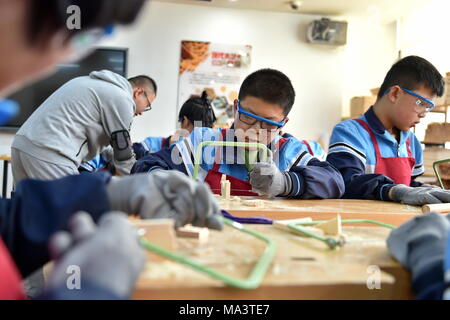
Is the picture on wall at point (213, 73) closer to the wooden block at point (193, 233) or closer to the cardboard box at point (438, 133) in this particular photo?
the cardboard box at point (438, 133)

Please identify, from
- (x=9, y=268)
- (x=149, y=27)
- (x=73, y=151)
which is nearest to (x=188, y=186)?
(x=9, y=268)

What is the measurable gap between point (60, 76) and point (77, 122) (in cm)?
387

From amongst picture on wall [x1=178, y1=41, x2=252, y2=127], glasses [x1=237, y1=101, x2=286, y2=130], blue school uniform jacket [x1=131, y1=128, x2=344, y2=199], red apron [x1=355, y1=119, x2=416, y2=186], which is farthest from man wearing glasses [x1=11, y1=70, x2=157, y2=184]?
picture on wall [x1=178, y1=41, x2=252, y2=127]

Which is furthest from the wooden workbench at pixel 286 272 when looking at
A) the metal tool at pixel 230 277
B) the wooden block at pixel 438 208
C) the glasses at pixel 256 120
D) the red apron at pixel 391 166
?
the red apron at pixel 391 166

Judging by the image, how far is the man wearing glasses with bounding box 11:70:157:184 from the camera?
2.41 meters

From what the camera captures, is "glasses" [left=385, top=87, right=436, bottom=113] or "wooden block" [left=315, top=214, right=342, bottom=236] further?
"glasses" [left=385, top=87, right=436, bottom=113]

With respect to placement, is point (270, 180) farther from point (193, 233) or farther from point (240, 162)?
point (193, 233)

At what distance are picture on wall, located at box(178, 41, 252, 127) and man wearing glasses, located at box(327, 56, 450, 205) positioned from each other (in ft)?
13.3

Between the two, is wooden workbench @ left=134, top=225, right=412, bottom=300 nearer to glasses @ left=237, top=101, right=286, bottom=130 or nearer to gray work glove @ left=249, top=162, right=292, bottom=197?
gray work glove @ left=249, top=162, right=292, bottom=197

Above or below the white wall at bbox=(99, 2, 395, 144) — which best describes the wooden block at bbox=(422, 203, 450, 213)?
below

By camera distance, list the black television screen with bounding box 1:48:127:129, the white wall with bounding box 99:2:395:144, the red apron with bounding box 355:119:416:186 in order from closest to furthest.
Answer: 1. the red apron with bounding box 355:119:416:186
2. the black television screen with bounding box 1:48:127:129
3. the white wall with bounding box 99:2:395:144

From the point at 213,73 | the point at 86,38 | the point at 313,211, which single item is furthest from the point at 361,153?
the point at 213,73

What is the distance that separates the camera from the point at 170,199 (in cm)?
82

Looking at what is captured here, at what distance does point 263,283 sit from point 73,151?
2085mm
